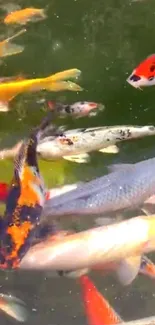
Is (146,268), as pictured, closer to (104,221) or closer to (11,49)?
(104,221)

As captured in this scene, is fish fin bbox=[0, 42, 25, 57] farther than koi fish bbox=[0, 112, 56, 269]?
Yes

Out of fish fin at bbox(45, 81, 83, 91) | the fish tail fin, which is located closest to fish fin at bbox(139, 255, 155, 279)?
the fish tail fin

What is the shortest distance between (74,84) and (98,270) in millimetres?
830

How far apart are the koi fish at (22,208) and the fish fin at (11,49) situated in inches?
28.9

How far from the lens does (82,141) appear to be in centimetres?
204

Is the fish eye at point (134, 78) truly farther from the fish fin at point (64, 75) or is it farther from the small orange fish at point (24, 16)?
the small orange fish at point (24, 16)

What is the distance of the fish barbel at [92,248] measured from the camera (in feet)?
5.64

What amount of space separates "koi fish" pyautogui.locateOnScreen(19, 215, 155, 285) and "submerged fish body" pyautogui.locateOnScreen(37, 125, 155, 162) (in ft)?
1.19

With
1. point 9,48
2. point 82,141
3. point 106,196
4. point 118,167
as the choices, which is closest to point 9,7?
point 9,48

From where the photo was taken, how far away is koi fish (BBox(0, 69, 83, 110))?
7.25ft

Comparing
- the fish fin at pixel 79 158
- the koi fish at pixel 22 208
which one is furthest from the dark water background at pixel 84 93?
the koi fish at pixel 22 208

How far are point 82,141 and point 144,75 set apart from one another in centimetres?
38

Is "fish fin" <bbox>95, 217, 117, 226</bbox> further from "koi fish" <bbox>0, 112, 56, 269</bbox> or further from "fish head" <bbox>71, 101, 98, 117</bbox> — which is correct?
"fish head" <bbox>71, 101, 98, 117</bbox>

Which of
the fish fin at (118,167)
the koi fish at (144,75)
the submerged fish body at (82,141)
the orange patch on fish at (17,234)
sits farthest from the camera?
the koi fish at (144,75)
